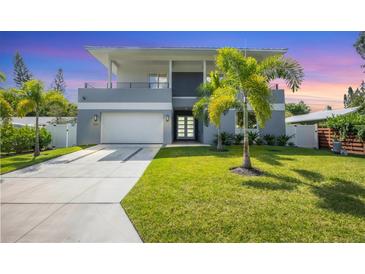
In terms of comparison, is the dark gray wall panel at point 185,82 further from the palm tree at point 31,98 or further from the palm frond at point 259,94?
the palm frond at point 259,94

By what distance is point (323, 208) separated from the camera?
420 cm

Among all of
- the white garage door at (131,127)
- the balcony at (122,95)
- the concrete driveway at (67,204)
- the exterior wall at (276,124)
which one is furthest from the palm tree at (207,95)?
the concrete driveway at (67,204)

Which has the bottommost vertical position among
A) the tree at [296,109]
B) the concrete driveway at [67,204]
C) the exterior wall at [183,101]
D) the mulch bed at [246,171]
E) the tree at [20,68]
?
the concrete driveway at [67,204]

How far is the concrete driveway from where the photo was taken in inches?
133

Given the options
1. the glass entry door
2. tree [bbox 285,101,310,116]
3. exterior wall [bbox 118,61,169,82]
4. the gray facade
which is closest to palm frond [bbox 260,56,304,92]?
the gray facade

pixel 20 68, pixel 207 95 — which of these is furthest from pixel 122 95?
pixel 20 68

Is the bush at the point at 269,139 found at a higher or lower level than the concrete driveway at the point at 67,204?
higher

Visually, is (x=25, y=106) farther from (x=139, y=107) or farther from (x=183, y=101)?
(x=183, y=101)

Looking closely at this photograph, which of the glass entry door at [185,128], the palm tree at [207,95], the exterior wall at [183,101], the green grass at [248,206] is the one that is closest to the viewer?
the green grass at [248,206]

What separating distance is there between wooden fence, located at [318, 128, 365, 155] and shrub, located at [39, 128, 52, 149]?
63.4 feet

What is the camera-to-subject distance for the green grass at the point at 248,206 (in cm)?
327

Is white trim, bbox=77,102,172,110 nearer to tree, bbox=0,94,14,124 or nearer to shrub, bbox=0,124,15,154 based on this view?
shrub, bbox=0,124,15,154

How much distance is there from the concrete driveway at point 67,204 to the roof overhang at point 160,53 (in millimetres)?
9707
